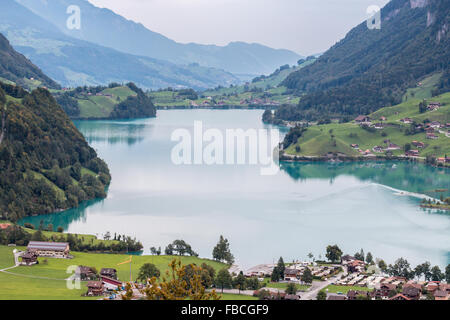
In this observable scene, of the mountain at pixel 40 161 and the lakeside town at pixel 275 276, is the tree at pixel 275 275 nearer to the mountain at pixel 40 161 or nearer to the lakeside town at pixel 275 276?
the lakeside town at pixel 275 276

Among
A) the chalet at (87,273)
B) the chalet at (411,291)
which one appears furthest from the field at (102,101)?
the chalet at (411,291)

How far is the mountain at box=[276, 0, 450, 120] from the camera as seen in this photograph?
310 feet

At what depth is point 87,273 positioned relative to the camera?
24.4 meters

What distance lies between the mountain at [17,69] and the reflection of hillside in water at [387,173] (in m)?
57.2

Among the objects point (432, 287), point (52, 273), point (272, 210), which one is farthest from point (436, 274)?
point (272, 210)

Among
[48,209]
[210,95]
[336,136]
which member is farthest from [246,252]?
[210,95]

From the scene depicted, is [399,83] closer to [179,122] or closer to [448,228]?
[179,122]

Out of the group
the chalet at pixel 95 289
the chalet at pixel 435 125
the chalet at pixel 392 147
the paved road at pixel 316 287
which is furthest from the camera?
the chalet at pixel 435 125

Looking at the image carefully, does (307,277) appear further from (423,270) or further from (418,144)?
(418,144)

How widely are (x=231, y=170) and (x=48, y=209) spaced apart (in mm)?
18699

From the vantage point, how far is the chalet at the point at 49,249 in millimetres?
27344

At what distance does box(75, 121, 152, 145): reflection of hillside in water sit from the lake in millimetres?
11106

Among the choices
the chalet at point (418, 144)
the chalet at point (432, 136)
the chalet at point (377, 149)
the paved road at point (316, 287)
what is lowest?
the paved road at point (316, 287)

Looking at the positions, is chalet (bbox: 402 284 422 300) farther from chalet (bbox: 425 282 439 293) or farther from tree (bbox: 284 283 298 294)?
tree (bbox: 284 283 298 294)
